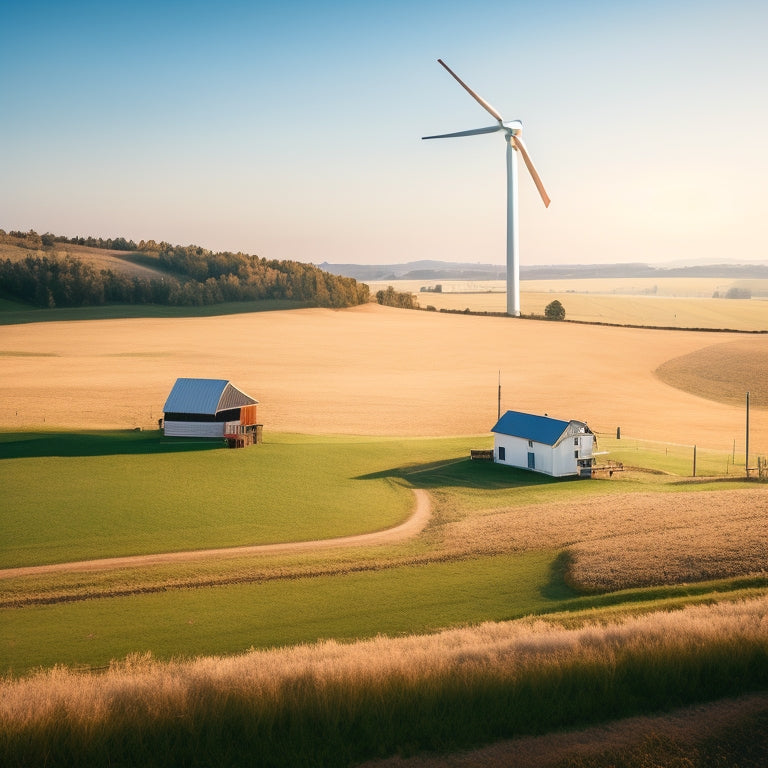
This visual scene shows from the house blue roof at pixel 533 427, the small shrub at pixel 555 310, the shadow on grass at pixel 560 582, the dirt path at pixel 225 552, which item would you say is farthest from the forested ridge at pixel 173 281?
the shadow on grass at pixel 560 582

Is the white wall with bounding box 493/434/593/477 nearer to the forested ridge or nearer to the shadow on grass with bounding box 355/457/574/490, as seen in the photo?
the shadow on grass with bounding box 355/457/574/490

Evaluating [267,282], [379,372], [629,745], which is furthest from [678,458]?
[267,282]

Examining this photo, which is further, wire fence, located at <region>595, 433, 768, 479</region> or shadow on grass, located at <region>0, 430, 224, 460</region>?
wire fence, located at <region>595, 433, 768, 479</region>

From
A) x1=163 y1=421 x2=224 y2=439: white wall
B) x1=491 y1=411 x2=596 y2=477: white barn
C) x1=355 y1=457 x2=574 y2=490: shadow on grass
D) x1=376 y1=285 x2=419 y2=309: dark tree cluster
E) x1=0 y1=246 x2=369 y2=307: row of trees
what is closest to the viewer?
x1=355 y1=457 x2=574 y2=490: shadow on grass

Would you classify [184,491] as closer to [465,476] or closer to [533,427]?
[465,476]

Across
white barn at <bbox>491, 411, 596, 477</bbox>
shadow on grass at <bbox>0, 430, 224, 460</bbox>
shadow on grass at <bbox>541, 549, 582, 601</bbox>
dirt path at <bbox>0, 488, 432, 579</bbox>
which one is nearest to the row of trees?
shadow on grass at <bbox>0, 430, 224, 460</bbox>

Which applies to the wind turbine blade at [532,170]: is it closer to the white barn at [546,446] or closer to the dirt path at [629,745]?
the white barn at [546,446]

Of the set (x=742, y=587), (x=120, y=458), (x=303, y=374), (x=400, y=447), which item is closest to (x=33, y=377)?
(x=303, y=374)

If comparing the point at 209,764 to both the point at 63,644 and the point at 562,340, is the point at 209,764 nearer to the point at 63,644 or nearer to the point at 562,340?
the point at 63,644
